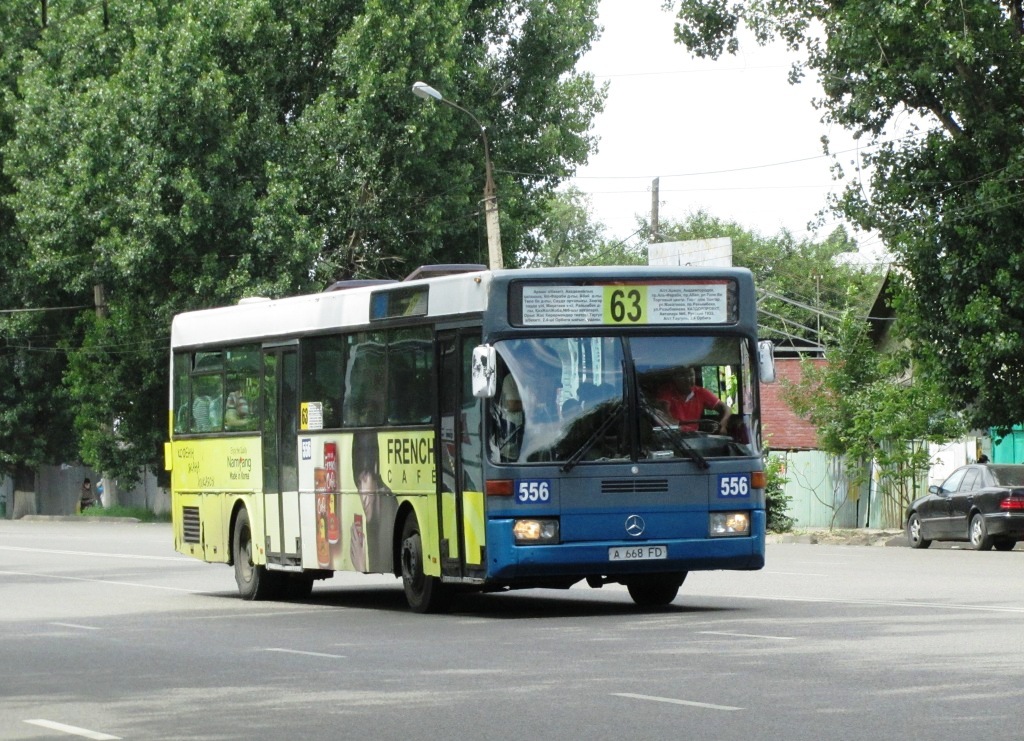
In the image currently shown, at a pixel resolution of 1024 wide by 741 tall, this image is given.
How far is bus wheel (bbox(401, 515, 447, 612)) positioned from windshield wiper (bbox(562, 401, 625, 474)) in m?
1.89

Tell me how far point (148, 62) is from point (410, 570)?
30765 mm

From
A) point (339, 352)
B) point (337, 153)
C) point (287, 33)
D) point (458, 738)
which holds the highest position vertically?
point (287, 33)

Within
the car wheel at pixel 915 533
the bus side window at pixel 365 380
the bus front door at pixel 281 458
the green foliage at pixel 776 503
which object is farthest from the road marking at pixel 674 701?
the green foliage at pixel 776 503

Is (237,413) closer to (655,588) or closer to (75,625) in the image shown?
(75,625)

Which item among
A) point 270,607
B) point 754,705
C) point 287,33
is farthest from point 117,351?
point 754,705

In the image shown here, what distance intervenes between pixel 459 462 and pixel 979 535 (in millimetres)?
15902

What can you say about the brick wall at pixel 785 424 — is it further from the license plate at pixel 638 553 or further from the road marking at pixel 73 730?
the road marking at pixel 73 730

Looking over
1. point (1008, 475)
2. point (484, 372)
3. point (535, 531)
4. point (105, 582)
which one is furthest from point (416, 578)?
point (1008, 475)

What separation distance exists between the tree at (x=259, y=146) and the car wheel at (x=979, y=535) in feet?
64.0

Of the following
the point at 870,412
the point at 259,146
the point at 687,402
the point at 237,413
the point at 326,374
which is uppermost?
the point at 259,146

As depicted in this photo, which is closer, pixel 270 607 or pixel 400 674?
pixel 400 674

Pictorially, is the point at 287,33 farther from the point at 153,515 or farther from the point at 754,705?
the point at 754,705

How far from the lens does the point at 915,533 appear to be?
1288 inches

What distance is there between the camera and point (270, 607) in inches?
767
